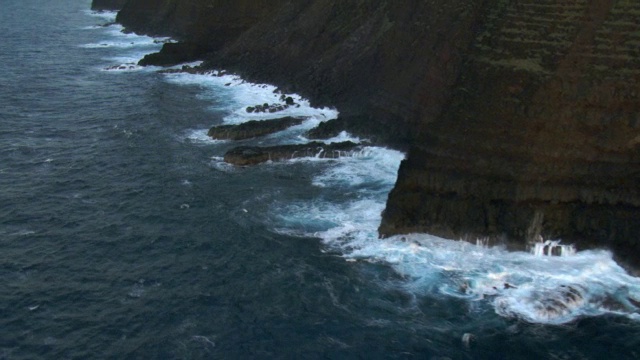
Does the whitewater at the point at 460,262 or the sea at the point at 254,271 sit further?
the whitewater at the point at 460,262

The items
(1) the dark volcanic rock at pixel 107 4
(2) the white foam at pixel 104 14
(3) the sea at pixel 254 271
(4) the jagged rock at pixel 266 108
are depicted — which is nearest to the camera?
(3) the sea at pixel 254 271

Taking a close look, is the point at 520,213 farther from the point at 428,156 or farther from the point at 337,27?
the point at 337,27

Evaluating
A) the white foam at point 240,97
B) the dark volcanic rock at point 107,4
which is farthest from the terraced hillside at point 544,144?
the dark volcanic rock at point 107,4

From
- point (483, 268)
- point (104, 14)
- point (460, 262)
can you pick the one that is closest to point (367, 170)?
point (460, 262)

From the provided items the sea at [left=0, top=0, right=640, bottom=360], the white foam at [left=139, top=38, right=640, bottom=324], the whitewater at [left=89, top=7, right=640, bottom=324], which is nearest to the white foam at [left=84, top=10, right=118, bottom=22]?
the sea at [left=0, top=0, right=640, bottom=360]

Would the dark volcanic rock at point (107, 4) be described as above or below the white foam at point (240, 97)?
above

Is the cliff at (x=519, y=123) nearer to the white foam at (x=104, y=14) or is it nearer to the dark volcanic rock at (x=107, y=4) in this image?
the white foam at (x=104, y=14)

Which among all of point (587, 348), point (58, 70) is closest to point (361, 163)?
point (587, 348)

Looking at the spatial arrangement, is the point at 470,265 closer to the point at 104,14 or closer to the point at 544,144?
the point at 544,144
